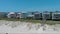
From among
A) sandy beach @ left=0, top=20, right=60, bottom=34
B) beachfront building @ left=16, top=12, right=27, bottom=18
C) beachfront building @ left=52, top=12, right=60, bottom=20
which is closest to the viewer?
sandy beach @ left=0, top=20, right=60, bottom=34

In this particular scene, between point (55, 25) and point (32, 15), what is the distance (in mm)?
3052

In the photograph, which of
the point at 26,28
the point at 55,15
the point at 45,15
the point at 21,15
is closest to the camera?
the point at 26,28

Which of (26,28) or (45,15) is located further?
(45,15)

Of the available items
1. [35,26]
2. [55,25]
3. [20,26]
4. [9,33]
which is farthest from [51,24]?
[9,33]

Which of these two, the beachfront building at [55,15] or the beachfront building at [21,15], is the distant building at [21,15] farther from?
the beachfront building at [55,15]

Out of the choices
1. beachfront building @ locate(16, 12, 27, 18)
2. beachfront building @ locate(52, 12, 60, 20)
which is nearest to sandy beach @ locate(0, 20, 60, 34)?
beachfront building @ locate(52, 12, 60, 20)

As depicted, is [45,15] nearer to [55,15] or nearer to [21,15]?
[55,15]

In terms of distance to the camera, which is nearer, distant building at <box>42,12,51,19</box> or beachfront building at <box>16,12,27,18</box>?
distant building at <box>42,12,51,19</box>

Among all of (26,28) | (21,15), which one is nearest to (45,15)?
(21,15)

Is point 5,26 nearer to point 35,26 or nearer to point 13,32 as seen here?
point 13,32

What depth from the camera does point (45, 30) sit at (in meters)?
8.70

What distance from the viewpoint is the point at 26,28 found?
30.4 ft

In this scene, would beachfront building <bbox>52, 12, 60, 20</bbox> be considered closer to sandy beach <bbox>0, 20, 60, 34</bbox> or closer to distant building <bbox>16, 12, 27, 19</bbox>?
sandy beach <bbox>0, 20, 60, 34</bbox>

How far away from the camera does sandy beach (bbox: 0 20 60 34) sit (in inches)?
343
